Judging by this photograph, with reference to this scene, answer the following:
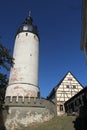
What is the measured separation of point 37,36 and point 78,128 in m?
18.0

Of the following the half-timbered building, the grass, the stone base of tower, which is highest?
the half-timbered building

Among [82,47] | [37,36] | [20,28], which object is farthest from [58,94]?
[82,47]

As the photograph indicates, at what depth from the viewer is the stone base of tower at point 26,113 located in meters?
21.7

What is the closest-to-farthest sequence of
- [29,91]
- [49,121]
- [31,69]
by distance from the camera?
[49,121], [29,91], [31,69]

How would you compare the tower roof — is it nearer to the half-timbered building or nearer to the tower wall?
the tower wall

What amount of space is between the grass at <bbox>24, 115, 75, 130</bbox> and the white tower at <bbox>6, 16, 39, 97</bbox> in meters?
5.91

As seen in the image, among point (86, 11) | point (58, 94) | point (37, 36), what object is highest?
point (37, 36)

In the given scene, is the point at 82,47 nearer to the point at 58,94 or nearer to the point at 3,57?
the point at 3,57

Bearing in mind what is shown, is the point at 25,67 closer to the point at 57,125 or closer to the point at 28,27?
the point at 28,27

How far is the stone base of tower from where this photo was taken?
21680mm

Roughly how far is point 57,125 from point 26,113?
431 centimetres

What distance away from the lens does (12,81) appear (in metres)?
27.1

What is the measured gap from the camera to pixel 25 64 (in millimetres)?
28297

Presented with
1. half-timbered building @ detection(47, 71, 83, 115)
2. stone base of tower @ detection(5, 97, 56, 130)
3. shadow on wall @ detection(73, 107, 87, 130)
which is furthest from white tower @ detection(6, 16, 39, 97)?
shadow on wall @ detection(73, 107, 87, 130)
